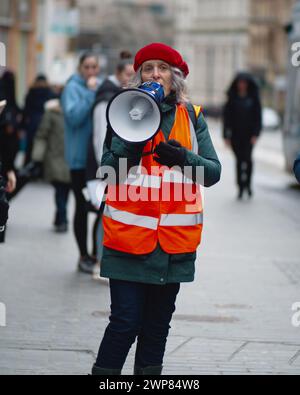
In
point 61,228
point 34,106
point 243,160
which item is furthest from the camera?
point 34,106

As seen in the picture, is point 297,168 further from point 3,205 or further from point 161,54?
point 3,205

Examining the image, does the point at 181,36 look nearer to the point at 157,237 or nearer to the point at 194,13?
the point at 194,13

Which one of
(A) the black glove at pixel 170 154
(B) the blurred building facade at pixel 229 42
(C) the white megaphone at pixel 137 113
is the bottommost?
(B) the blurred building facade at pixel 229 42

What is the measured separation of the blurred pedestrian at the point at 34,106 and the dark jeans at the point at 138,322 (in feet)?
46.7

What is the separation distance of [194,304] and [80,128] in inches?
82.9

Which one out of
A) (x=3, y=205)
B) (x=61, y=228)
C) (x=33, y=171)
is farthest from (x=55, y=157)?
(x=3, y=205)

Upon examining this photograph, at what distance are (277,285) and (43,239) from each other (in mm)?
3441

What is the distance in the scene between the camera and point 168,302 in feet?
19.6

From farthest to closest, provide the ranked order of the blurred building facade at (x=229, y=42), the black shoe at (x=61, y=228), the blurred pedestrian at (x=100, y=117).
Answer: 1. the blurred building facade at (x=229, y=42)
2. the black shoe at (x=61, y=228)
3. the blurred pedestrian at (x=100, y=117)

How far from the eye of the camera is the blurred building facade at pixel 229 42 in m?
116

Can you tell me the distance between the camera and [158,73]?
5.87m

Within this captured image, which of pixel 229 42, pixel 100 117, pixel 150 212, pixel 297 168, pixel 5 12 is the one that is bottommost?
pixel 229 42

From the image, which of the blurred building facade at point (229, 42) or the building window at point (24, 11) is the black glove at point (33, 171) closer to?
the building window at point (24, 11)

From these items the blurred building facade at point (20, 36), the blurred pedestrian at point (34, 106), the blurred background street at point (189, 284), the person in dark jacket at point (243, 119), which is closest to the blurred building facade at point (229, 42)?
the blurred building facade at point (20, 36)
